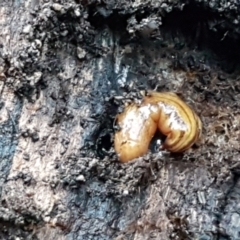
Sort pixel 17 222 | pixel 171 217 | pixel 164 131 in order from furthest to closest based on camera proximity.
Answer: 1. pixel 164 131
2. pixel 171 217
3. pixel 17 222

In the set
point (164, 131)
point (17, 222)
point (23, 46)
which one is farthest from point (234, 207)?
point (23, 46)

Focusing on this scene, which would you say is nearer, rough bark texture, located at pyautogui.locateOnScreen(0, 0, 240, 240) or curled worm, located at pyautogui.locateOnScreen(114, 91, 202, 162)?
rough bark texture, located at pyautogui.locateOnScreen(0, 0, 240, 240)

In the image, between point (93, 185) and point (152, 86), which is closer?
point (93, 185)

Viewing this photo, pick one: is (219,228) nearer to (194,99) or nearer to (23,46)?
(194,99)

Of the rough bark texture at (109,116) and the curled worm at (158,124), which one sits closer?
the rough bark texture at (109,116)
